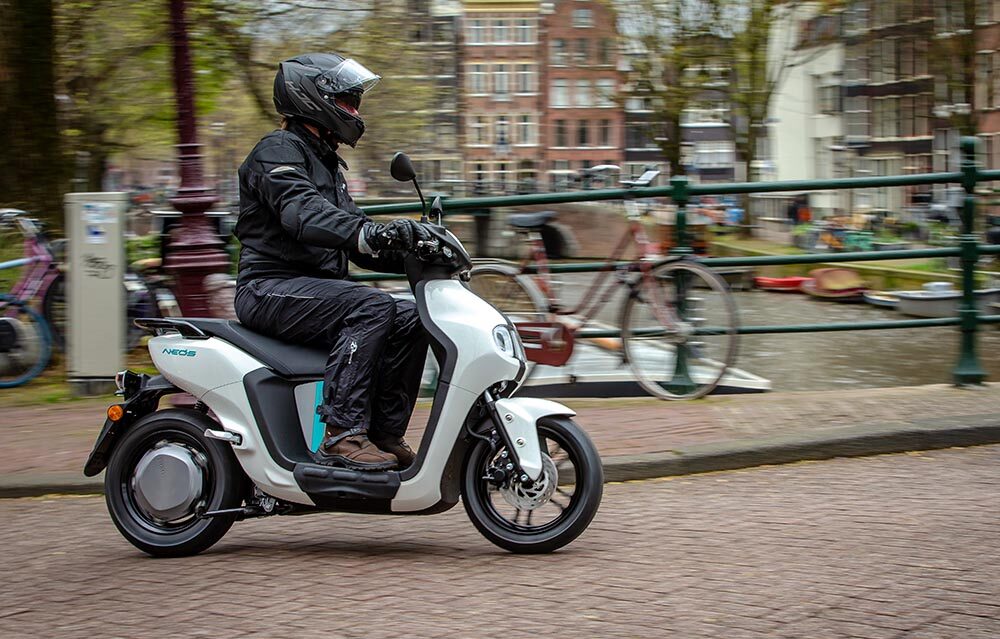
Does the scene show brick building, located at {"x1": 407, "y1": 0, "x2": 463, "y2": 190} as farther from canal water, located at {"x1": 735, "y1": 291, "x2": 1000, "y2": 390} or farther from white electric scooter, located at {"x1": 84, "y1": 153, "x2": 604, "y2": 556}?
white electric scooter, located at {"x1": 84, "y1": 153, "x2": 604, "y2": 556}

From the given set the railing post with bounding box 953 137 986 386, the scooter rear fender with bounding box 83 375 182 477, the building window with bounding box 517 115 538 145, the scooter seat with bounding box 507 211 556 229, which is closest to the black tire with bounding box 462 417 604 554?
the scooter rear fender with bounding box 83 375 182 477

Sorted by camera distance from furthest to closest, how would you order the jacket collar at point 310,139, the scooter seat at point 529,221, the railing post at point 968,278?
the scooter seat at point 529,221 → the railing post at point 968,278 → the jacket collar at point 310,139

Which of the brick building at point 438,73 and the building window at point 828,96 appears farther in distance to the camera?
the building window at point 828,96

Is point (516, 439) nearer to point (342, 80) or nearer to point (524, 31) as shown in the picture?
point (342, 80)

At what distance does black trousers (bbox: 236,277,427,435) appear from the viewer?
453 cm

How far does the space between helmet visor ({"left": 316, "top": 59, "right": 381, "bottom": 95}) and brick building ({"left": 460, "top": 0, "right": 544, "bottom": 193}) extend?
7018 centimetres

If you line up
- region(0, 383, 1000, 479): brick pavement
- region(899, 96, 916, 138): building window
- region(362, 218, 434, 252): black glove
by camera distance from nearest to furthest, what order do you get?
region(362, 218, 434, 252): black glove → region(0, 383, 1000, 479): brick pavement → region(899, 96, 916, 138): building window

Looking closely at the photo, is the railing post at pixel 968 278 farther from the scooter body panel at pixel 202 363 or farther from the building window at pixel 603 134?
the building window at pixel 603 134

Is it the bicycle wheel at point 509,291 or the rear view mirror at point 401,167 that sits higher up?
the rear view mirror at point 401,167

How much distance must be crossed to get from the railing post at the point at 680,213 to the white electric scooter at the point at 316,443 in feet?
10.8

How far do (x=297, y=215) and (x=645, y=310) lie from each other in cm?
371

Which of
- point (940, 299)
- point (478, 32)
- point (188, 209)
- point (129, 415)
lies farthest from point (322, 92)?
point (478, 32)

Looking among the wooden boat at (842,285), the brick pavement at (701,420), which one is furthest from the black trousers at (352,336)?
the wooden boat at (842,285)

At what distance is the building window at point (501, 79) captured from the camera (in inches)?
3145
